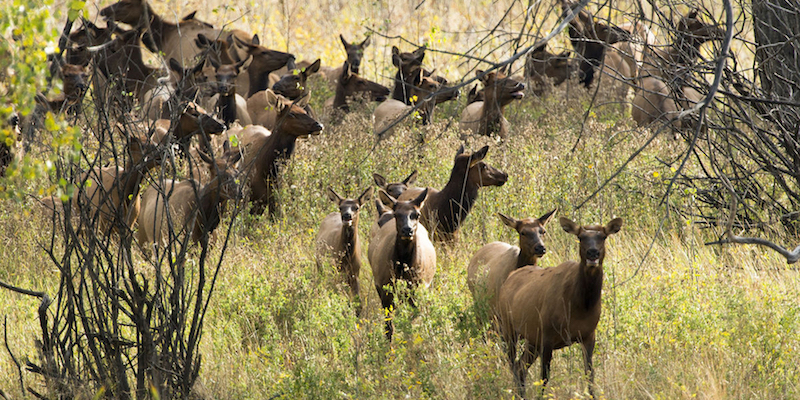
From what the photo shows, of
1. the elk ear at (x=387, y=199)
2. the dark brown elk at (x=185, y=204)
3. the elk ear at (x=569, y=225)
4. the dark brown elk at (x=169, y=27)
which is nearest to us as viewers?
Answer: the elk ear at (x=569, y=225)

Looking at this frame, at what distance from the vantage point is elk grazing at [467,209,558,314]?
6.52m

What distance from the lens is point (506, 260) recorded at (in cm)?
688

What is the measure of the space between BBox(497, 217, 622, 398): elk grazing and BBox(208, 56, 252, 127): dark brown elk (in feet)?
25.7

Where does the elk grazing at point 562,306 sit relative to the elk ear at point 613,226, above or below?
below

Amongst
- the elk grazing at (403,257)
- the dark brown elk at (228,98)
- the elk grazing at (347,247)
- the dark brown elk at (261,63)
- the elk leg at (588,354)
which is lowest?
the elk leg at (588,354)

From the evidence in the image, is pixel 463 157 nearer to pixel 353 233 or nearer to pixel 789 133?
pixel 353 233

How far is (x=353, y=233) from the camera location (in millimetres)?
8000

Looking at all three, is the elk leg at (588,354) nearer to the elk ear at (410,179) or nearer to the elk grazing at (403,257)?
the elk grazing at (403,257)

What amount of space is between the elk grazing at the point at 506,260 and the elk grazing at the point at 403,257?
0.55m

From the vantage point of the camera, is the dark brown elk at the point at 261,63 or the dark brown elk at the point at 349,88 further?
the dark brown elk at the point at 261,63

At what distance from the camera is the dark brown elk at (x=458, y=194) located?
9.16 meters

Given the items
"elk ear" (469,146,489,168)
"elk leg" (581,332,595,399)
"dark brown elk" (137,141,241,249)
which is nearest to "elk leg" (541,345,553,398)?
"elk leg" (581,332,595,399)

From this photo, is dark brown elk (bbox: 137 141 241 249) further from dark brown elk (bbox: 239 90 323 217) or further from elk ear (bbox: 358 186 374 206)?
elk ear (bbox: 358 186 374 206)

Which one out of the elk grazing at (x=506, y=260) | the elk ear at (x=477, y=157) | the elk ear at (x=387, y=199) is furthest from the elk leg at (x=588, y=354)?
the elk ear at (x=477, y=157)
